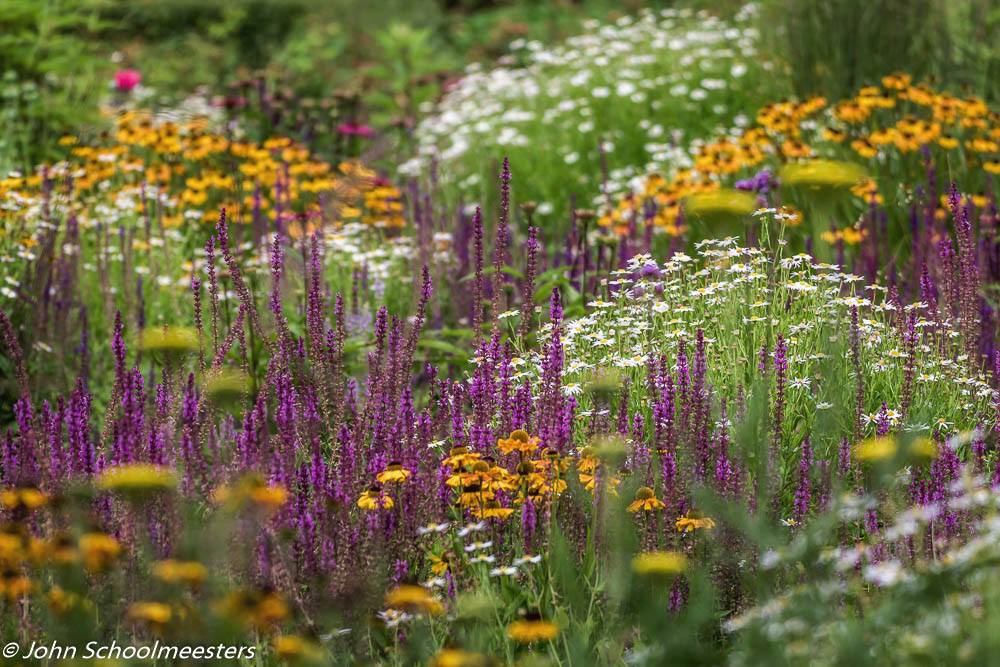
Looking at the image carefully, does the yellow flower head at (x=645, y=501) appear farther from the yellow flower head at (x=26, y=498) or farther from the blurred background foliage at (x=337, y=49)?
the blurred background foliage at (x=337, y=49)

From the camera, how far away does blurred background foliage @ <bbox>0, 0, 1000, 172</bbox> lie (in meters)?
7.56

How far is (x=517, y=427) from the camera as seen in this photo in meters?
3.06

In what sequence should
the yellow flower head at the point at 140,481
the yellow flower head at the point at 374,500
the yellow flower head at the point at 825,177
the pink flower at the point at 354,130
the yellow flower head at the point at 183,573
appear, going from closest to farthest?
the yellow flower head at the point at 183,573, the yellow flower head at the point at 140,481, the yellow flower head at the point at 374,500, the yellow flower head at the point at 825,177, the pink flower at the point at 354,130

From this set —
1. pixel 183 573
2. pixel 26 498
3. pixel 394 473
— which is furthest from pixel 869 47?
pixel 183 573

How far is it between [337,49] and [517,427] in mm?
10532

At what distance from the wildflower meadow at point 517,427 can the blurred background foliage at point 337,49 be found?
363mm

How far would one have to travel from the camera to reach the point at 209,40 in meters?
14.0

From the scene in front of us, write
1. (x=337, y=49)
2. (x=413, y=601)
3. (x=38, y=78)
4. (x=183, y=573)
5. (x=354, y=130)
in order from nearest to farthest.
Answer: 1. (x=183, y=573)
2. (x=413, y=601)
3. (x=38, y=78)
4. (x=354, y=130)
5. (x=337, y=49)

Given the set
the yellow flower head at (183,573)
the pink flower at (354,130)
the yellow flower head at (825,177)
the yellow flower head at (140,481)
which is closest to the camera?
the yellow flower head at (183,573)

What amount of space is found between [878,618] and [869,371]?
1760 millimetres

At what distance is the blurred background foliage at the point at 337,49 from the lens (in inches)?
298

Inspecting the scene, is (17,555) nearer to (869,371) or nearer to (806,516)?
(806,516)

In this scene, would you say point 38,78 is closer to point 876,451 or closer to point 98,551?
point 98,551

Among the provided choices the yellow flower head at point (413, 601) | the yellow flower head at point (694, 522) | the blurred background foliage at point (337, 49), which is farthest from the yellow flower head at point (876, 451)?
the blurred background foliage at point (337, 49)
